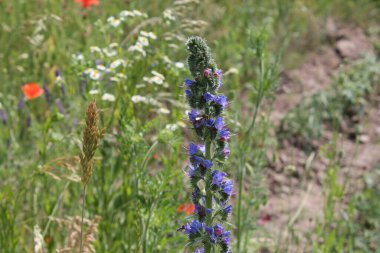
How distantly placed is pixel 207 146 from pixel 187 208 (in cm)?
141

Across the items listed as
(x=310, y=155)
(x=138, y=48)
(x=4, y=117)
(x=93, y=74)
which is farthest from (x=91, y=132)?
(x=310, y=155)

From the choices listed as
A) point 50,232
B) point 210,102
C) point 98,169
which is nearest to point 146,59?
point 98,169

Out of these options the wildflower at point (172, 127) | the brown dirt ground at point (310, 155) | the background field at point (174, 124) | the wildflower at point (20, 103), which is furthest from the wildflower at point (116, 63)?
the brown dirt ground at point (310, 155)

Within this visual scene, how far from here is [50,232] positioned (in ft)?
11.5

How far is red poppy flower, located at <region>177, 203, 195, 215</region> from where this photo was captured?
337 centimetres

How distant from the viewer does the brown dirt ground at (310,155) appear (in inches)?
177

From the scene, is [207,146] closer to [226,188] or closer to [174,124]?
[226,188]

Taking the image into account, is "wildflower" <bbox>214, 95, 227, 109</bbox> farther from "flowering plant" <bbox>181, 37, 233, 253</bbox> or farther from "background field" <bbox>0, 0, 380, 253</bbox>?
"background field" <bbox>0, 0, 380, 253</bbox>

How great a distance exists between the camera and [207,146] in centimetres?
203

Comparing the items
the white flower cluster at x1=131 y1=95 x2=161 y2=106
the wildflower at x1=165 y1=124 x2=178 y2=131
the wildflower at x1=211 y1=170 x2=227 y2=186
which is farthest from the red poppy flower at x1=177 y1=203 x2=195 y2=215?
the wildflower at x1=211 y1=170 x2=227 y2=186

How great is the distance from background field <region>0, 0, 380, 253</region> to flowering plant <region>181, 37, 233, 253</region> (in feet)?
1.18

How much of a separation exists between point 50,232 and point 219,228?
1707mm

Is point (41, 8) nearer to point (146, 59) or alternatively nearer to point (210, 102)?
point (146, 59)

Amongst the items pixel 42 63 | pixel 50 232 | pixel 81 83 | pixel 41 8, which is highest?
pixel 41 8
